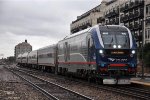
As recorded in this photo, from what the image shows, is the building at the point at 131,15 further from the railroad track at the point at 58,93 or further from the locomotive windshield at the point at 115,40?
the railroad track at the point at 58,93

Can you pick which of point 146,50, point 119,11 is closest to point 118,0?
point 119,11

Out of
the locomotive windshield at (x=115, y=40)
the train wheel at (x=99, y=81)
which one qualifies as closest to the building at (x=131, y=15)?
the train wheel at (x=99, y=81)

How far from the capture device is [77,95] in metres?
17.8

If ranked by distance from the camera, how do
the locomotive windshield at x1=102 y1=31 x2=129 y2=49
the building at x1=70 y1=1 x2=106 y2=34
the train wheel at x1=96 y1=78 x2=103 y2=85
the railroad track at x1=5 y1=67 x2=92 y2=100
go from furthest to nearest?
the building at x1=70 y1=1 x2=106 y2=34, the train wheel at x1=96 y1=78 x2=103 y2=85, the locomotive windshield at x1=102 y1=31 x2=129 y2=49, the railroad track at x1=5 y1=67 x2=92 y2=100

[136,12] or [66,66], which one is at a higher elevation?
[136,12]

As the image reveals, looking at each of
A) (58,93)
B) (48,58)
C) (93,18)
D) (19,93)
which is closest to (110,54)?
(58,93)

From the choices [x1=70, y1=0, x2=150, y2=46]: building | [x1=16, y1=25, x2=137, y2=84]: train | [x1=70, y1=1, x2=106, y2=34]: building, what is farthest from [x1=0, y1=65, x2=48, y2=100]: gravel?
[x1=70, y1=1, x2=106, y2=34]: building

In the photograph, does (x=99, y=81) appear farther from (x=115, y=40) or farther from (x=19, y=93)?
(x=19, y=93)

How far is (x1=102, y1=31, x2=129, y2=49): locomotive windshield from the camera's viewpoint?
22766 millimetres

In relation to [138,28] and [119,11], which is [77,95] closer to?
[138,28]

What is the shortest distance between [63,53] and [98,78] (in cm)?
1028

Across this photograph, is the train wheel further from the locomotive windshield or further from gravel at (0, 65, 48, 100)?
gravel at (0, 65, 48, 100)

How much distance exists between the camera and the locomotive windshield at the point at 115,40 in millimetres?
22766

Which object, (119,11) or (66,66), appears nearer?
(66,66)
